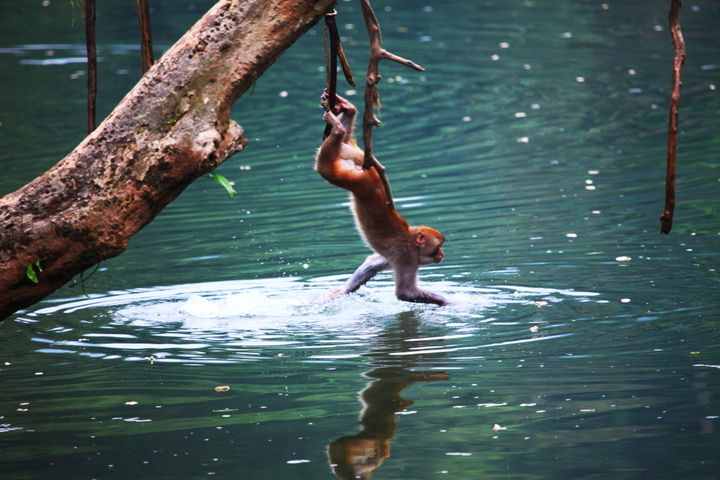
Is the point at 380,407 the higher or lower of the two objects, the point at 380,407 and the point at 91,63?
the lower

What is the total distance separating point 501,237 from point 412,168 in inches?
157

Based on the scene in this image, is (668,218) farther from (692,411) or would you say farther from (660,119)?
(660,119)

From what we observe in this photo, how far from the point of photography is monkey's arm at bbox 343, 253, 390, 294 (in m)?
11.4

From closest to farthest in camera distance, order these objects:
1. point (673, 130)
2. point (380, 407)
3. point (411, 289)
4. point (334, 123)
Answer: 1. point (673, 130)
2. point (380, 407)
3. point (334, 123)
4. point (411, 289)

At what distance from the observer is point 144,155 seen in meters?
7.30

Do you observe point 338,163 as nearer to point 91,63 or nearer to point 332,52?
point 332,52

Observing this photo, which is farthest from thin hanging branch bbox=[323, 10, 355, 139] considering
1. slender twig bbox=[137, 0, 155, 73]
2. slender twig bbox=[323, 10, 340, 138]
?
slender twig bbox=[137, 0, 155, 73]

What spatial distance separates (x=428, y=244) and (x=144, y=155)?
4.25 meters

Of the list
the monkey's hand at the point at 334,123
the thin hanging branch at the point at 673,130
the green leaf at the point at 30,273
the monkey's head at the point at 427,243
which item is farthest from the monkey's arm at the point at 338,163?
the thin hanging branch at the point at 673,130

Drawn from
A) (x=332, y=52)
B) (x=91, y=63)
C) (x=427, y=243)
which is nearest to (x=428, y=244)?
(x=427, y=243)

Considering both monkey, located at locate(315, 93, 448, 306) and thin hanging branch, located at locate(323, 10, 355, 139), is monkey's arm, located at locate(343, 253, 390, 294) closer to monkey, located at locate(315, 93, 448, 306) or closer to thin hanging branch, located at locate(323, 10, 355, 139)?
monkey, located at locate(315, 93, 448, 306)

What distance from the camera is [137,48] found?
27953 mm

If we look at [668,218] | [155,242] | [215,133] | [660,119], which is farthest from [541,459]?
[660,119]

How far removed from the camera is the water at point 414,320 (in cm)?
796
